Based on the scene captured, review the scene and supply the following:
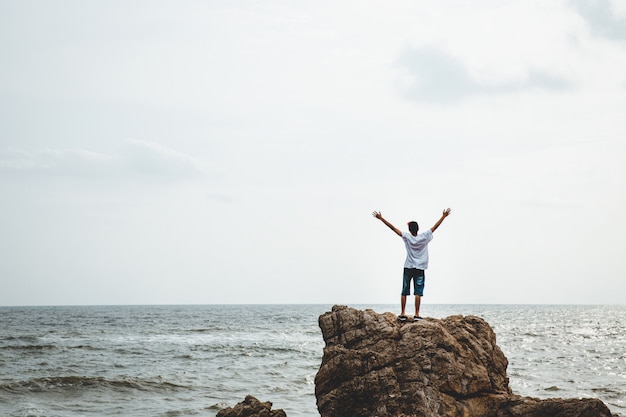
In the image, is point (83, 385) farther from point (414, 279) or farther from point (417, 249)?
point (417, 249)

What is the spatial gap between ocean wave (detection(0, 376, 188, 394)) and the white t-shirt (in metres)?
14.5

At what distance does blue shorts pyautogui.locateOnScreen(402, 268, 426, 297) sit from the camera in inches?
477

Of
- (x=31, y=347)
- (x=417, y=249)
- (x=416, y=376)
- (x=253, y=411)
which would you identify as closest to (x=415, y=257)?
(x=417, y=249)

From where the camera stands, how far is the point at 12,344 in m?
41.5

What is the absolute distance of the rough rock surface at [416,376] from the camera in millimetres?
10266

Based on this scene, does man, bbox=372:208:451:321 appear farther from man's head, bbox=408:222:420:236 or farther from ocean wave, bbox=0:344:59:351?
ocean wave, bbox=0:344:59:351

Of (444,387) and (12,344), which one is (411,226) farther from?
(12,344)

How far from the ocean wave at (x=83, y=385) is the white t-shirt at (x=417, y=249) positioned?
14473mm

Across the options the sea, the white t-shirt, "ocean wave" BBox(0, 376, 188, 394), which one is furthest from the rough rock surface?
"ocean wave" BBox(0, 376, 188, 394)

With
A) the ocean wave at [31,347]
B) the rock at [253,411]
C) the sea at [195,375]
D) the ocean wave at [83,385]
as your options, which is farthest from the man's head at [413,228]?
the ocean wave at [31,347]

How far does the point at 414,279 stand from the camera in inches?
483

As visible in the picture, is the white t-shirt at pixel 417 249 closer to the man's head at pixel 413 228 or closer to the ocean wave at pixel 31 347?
the man's head at pixel 413 228

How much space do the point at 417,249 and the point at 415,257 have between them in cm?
16

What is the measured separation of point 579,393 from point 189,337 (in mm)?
33805
